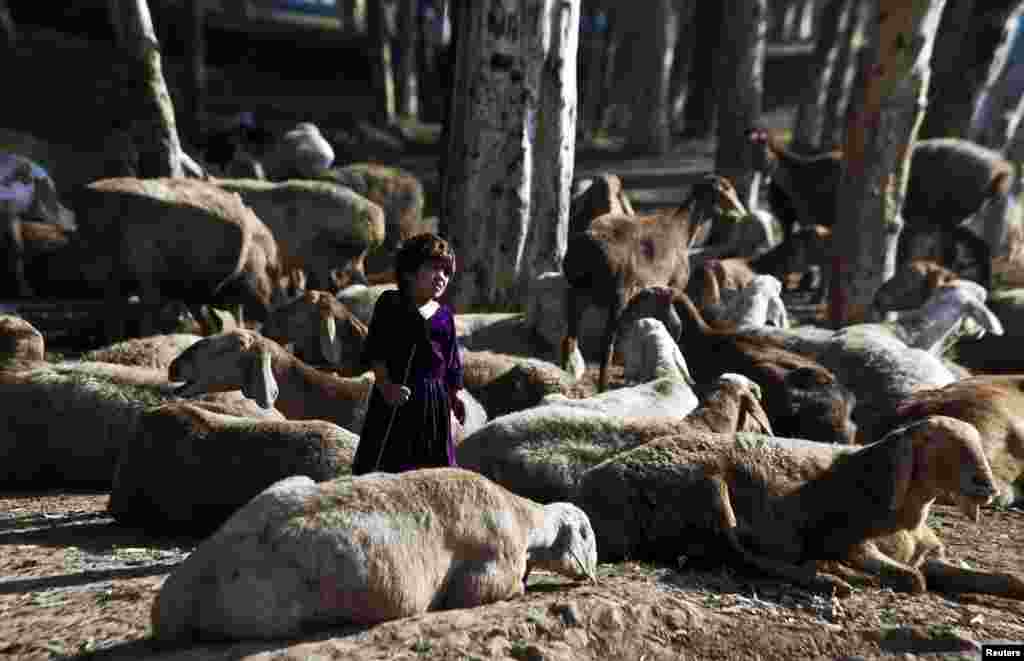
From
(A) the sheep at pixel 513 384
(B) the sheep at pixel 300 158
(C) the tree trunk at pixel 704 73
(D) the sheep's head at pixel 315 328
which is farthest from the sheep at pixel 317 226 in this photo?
(C) the tree trunk at pixel 704 73

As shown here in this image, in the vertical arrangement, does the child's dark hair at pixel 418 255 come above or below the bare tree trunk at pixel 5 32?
above

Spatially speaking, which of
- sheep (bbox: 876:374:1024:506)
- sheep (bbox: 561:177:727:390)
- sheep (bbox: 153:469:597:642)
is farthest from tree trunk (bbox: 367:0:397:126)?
sheep (bbox: 153:469:597:642)

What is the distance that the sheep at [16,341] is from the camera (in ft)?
27.8

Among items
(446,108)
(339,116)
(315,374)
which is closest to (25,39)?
(339,116)

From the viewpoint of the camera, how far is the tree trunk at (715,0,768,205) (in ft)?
62.7

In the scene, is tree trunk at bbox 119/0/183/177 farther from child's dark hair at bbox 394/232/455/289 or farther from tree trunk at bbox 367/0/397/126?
tree trunk at bbox 367/0/397/126

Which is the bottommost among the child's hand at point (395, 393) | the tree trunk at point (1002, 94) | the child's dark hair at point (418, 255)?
the tree trunk at point (1002, 94)

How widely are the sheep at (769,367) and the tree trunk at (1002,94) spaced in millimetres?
11842

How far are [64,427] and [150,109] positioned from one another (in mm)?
6405

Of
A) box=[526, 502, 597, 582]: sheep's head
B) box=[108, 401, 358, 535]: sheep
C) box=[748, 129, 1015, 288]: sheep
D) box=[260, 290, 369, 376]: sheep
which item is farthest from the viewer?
box=[748, 129, 1015, 288]: sheep

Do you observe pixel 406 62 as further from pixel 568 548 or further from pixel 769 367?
pixel 568 548

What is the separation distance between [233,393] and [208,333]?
11.6ft

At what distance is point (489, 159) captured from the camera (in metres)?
12.0

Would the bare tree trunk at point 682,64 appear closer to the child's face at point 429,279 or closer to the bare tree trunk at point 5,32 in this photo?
the bare tree trunk at point 5,32
